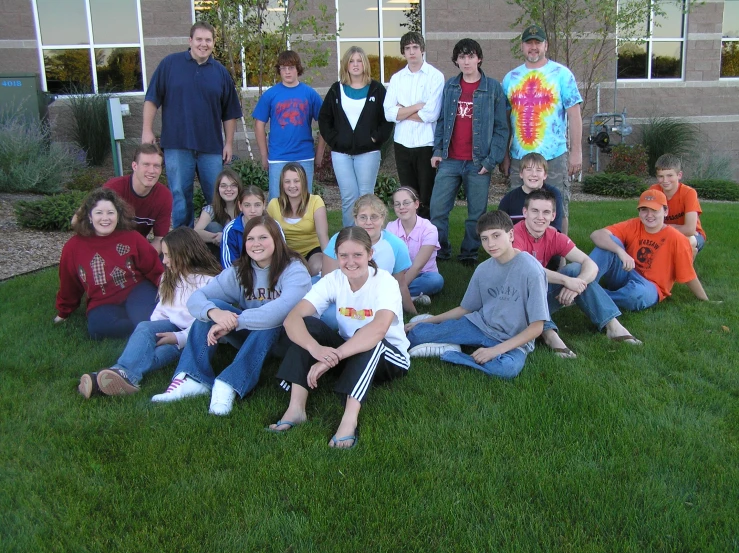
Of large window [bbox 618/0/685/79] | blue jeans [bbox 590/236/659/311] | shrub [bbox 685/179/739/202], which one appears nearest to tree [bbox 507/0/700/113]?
large window [bbox 618/0/685/79]

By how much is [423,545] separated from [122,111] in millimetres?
9221

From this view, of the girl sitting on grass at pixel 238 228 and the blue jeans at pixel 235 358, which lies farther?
the girl sitting on grass at pixel 238 228

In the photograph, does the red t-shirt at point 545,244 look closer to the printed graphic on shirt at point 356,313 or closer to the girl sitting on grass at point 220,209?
the printed graphic on shirt at point 356,313

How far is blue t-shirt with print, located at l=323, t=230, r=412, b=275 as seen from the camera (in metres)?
4.43

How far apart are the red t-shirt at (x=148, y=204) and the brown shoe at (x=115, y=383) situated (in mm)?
1832

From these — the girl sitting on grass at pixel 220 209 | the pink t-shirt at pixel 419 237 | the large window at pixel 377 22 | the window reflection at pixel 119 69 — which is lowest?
the pink t-shirt at pixel 419 237

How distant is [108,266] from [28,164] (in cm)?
571

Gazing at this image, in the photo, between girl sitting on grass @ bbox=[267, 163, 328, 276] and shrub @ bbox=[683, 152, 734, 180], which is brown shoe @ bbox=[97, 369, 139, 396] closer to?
girl sitting on grass @ bbox=[267, 163, 328, 276]

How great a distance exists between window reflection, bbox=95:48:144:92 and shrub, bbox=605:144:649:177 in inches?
350

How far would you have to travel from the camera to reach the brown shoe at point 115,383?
11.4 ft

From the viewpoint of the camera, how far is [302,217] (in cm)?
518

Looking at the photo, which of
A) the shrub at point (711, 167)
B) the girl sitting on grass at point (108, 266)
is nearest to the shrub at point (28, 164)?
the girl sitting on grass at point (108, 266)

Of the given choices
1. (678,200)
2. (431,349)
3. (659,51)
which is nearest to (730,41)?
(659,51)

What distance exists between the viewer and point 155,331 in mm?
3951
